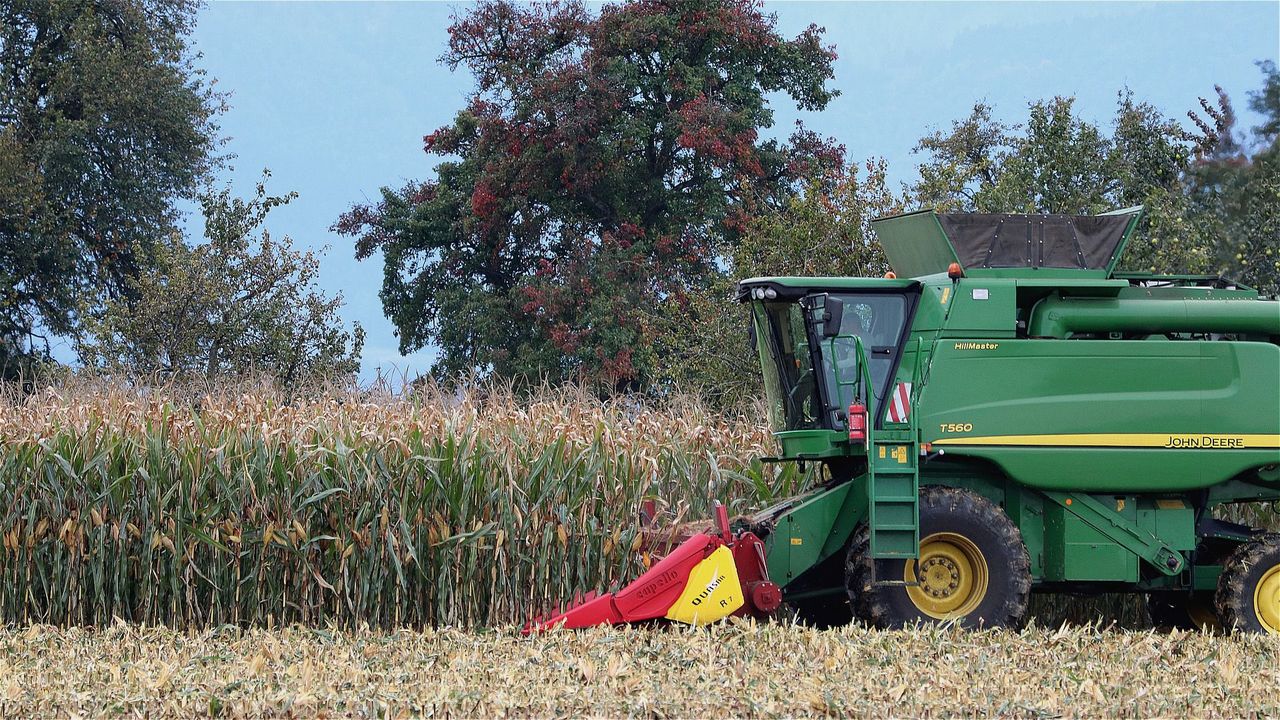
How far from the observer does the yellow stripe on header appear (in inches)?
344

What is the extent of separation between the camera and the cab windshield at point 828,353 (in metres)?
8.93

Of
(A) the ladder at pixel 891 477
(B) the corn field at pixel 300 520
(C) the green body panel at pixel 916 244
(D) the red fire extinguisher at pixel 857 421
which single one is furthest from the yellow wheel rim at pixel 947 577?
(C) the green body panel at pixel 916 244

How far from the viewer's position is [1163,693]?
6387 mm

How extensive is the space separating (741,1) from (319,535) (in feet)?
61.9

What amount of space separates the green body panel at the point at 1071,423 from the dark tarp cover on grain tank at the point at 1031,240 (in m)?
0.10

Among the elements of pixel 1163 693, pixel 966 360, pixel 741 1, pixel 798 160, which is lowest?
pixel 1163 693

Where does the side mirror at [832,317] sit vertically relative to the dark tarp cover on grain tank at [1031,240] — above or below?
below

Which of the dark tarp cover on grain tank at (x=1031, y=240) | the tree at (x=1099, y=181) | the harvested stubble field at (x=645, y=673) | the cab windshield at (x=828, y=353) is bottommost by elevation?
the harvested stubble field at (x=645, y=673)

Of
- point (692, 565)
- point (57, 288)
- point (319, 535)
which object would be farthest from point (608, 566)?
point (57, 288)

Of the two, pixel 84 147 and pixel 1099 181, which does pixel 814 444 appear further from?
pixel 84 147

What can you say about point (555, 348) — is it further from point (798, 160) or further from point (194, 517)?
point (194, 517)

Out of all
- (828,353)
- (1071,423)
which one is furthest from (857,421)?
(1071,423)

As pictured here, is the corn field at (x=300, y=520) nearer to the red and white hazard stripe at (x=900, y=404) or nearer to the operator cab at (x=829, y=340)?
the operator cab at (x=829, y=340)

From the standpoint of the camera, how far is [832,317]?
337 inches
